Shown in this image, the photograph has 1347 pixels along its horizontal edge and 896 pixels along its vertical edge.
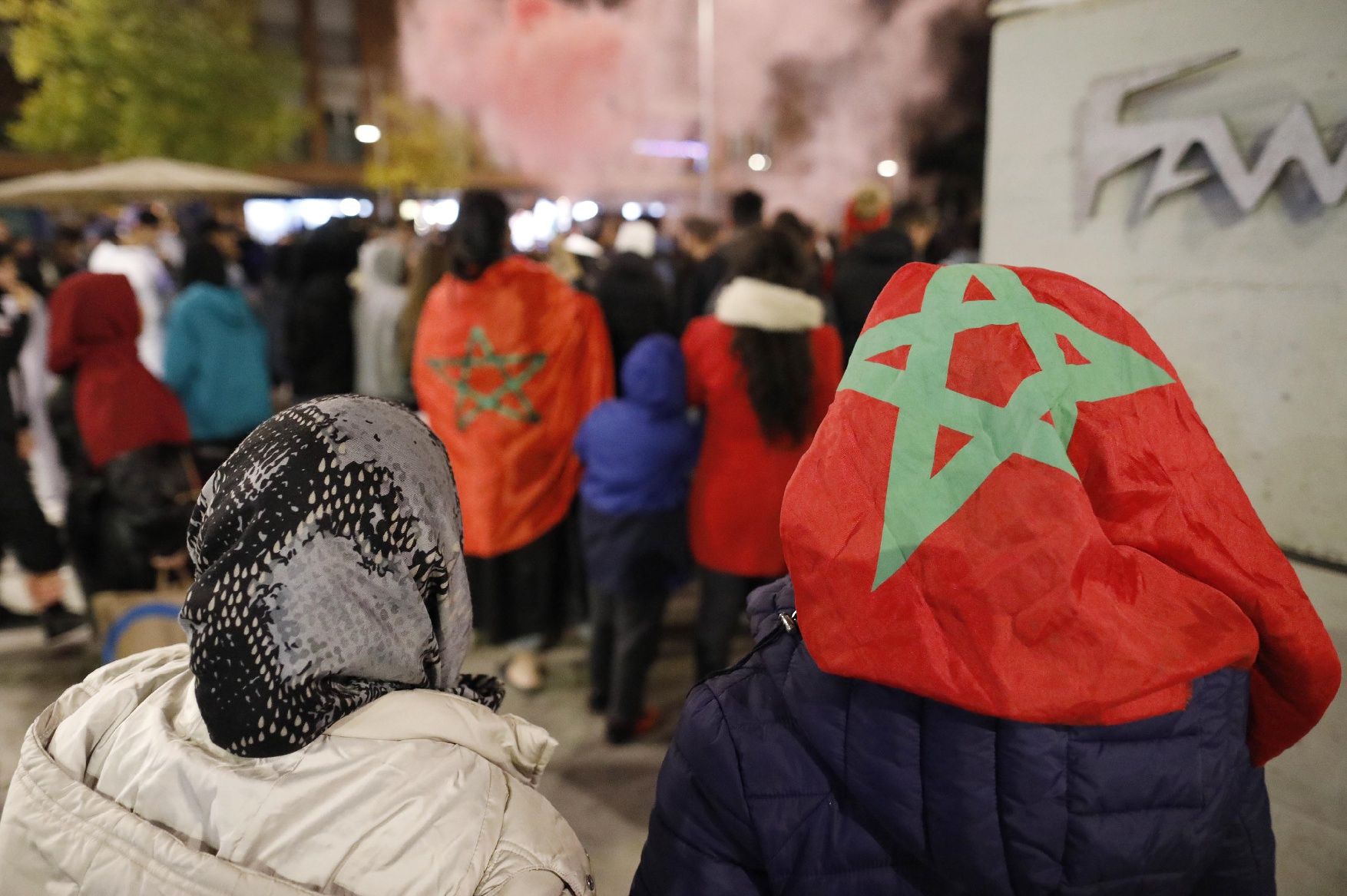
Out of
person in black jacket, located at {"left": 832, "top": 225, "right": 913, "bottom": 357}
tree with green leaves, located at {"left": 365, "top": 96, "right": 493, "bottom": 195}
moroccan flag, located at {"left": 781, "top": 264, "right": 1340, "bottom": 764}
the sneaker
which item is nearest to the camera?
moroccan flag, located at {"left": 781, "top": 264, "right": 1340, "bottom": 764}

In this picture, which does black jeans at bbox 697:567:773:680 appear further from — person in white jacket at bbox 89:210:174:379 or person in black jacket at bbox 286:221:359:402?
person in white jacket at bbox 89:210:174:379

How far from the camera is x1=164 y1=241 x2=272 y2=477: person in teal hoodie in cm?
512

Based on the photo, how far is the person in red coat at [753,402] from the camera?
337 cm

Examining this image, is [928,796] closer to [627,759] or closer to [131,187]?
[627,759]

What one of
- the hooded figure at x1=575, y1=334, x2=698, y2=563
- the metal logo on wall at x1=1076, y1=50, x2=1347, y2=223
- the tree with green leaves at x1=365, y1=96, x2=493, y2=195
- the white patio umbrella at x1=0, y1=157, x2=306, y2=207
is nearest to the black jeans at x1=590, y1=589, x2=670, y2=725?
the hooded figure at x1=575, y1=334, x2=698, y2=563

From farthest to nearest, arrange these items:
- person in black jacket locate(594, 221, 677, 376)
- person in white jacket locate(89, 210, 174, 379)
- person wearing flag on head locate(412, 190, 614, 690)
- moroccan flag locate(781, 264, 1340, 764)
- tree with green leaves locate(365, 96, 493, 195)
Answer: tree with green leaves locate(365, 96, 493, 195), person in white jacket locate(89, 210, 174, 379), person in black jacket locate(594, 221, 677, 376), person wearing flag on head locate(412, 190, 614, 690), moroccan flag locate(781, 264, 1340, 764)

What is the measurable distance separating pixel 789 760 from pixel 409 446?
694 mm

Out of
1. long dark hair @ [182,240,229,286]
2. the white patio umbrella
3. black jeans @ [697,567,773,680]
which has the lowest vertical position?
black jeans @ [697,567,773,680]

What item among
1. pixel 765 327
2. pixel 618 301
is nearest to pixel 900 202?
pixel 618 301

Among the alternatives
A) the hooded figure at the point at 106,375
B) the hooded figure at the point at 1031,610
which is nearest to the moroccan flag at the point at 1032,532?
the hooded figure at the point at 1031,610

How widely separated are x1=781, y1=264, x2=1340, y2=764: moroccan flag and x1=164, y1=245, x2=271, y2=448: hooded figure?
4974 mm

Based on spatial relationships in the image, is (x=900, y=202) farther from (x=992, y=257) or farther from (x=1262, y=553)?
(x=1262, y=553)

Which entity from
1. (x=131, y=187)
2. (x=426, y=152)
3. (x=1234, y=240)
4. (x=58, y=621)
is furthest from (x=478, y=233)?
(x=426, y=152)

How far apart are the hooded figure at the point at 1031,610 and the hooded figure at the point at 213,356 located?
4.94m
